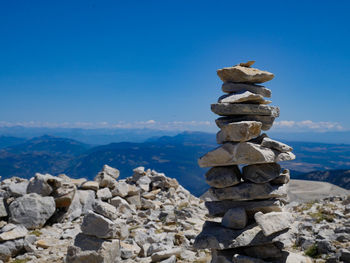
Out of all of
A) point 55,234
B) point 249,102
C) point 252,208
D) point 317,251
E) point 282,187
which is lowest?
point 55,234

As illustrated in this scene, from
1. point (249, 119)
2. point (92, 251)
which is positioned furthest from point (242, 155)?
point (92, 251)

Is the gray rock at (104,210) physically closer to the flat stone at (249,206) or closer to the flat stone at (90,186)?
the flat stone at (249,206)

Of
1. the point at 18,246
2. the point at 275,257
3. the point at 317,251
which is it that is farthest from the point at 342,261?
the point at 18,246

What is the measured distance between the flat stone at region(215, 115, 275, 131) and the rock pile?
5.30m

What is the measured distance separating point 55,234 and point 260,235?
414 inches

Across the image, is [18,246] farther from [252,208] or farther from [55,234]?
[252,208]

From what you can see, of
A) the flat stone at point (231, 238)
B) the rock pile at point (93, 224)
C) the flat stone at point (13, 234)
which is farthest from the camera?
the flat stone at point (13, 234)

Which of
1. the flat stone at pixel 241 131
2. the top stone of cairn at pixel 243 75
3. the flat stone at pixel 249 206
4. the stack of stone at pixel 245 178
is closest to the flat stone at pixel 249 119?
the stack of stone at pixel 245 178

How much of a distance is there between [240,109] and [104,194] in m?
13.5

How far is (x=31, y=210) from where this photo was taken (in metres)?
15.6

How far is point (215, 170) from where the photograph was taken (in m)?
10.5

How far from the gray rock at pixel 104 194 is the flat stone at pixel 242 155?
1213 centimetres

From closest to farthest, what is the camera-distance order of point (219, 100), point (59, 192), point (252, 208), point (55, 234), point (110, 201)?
point (252, 208)
point (219, 100)
point (55, 234)
point (59, 192)
point (110, 201)

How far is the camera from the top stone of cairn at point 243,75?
10.5m
